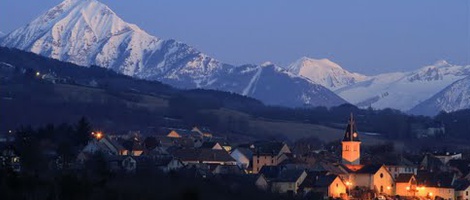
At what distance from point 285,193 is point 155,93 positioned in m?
87.5

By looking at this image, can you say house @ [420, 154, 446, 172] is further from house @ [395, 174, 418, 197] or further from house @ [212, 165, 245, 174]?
house @ [212, 165, 245, 174]

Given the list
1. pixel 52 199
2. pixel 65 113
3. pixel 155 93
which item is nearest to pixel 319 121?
pixel 155 93

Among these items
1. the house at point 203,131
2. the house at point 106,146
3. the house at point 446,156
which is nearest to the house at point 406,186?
the house at point 446,156

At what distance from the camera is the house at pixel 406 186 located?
6234 cm

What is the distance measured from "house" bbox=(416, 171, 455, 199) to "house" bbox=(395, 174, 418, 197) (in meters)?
0.23

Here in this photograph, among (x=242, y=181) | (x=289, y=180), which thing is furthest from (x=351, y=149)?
(x=242, y=181)

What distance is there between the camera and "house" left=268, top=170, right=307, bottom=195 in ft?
188

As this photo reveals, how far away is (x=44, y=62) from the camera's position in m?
163

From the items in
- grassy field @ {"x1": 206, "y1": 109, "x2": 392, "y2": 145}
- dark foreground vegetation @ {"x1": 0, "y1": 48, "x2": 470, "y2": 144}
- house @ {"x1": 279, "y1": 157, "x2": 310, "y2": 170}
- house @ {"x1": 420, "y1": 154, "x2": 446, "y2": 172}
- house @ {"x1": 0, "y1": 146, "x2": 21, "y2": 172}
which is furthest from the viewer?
grassy field @ {"x1": 206, "y1": 109, "x2": 392, "y2": 145}

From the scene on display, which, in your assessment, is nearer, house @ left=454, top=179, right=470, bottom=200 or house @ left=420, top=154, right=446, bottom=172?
house @ left=454, top=179, right=470, bottom=200

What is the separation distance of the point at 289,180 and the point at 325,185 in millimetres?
1841

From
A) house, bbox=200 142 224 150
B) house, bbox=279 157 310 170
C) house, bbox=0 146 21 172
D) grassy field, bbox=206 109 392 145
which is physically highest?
grassy field, bbox=206 109 392 145

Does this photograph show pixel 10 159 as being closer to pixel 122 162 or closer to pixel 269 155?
pixel 122 162

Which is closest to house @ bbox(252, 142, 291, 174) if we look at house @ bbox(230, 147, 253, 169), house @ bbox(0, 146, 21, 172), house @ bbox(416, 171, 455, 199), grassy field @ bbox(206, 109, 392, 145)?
house @ bbox(230, 147, 253, 169)
